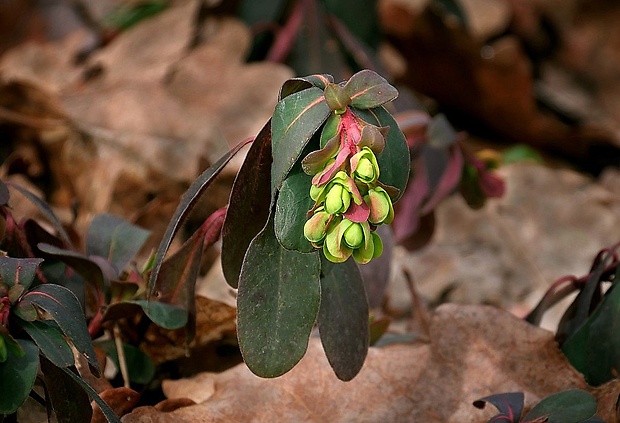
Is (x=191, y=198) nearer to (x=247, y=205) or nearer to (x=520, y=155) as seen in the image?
(x=247, y=205)

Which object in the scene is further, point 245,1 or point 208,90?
point 245,1

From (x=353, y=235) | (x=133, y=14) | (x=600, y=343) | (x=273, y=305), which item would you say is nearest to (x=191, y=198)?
(x=273, y=305)

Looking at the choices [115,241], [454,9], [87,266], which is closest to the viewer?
[87,266]

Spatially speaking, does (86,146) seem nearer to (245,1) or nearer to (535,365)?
(245,1)

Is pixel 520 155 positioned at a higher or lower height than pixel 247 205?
lower

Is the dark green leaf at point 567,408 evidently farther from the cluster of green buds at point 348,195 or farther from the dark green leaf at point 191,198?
the dark green leaf at point 191,198

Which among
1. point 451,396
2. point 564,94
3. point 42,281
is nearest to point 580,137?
point 564,94
